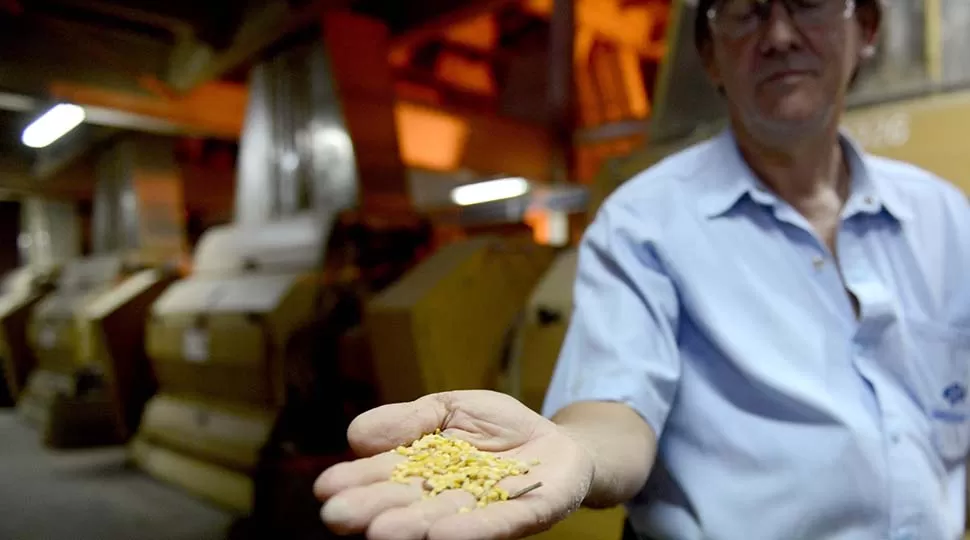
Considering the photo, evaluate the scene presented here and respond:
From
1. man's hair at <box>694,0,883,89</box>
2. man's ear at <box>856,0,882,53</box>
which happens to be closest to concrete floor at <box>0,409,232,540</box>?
man's hair at <box>694,0,883,89</box>

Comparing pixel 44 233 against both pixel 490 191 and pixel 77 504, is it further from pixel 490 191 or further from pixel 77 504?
pixel 490 191

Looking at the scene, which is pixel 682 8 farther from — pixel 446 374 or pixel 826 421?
pixel 826 421

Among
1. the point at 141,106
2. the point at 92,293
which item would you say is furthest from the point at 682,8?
the point at 92,293

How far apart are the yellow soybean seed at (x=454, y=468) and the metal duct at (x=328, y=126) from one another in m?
2.48

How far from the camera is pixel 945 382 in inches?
38.4

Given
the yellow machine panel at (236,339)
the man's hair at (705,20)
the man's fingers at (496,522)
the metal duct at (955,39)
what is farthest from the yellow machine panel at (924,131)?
the yellow machine panel at (236,339)

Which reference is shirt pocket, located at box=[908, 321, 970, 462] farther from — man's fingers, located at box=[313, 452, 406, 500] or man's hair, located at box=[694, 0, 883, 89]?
man's fingers, located at box=[313, 452, 406, 500]

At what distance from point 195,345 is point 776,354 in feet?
8.93

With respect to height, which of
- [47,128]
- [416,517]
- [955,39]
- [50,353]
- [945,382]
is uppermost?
[955,39]

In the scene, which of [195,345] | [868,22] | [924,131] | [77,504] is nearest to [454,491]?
[77,504]

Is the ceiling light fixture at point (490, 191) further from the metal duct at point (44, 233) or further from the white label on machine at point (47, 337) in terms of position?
the white label on machine at point (47, 337)

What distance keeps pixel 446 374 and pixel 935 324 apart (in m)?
1.08

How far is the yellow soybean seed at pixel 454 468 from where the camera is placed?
1.87 ft

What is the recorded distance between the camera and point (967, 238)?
41.2 inches
